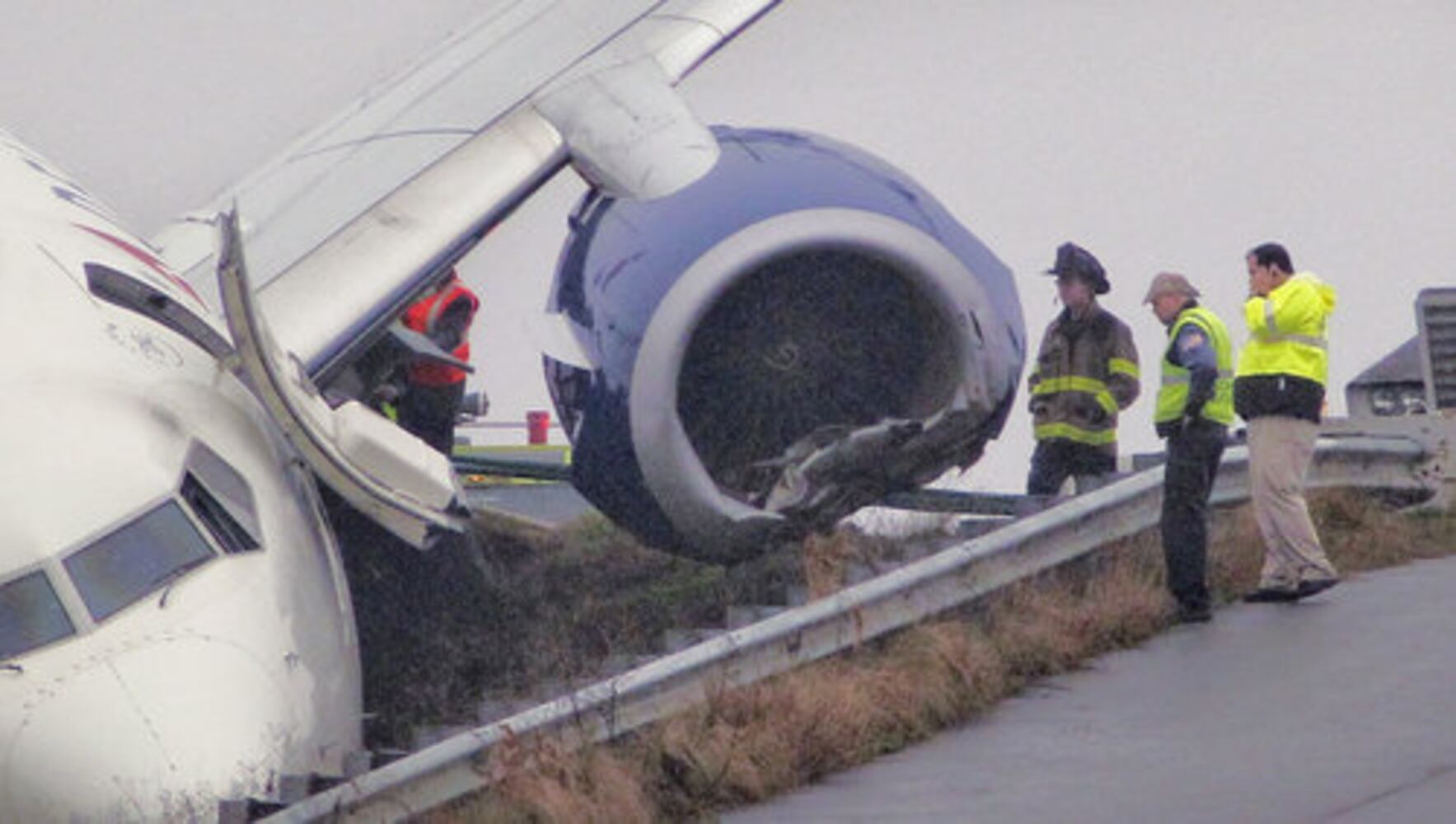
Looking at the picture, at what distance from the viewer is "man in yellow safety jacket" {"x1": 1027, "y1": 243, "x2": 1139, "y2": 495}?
16062mm

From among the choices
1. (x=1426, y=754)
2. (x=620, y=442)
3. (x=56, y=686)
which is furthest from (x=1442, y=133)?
(x=56, y=686)

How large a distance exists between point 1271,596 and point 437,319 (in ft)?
15.2

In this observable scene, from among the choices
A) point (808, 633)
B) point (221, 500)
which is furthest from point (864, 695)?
point (221, 500)

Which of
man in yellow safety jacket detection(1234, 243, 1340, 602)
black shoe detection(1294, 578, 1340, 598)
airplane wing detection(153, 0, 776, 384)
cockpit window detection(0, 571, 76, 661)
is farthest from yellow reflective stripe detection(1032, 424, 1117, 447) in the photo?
cockpit window detection(0, 571, 76, 661)

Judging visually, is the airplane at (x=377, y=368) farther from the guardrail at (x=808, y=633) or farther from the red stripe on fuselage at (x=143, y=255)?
the guardrail at (x=808, y=633)

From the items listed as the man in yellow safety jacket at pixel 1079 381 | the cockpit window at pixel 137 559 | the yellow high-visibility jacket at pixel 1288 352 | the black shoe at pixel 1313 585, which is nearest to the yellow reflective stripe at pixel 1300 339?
the yellow high-visibility jacket at pixel 1288 352

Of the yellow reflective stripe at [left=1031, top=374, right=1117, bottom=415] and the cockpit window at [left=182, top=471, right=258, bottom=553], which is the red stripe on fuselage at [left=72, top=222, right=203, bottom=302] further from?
the yellow reflective stripe at [left=1031, top=374, right=1117, bottom=415]

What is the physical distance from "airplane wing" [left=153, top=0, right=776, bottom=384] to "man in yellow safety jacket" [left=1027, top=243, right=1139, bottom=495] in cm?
209

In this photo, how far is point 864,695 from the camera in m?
12.4

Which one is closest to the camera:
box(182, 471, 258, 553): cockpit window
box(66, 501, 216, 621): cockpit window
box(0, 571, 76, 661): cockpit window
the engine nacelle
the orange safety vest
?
box(0, 571, 76, 661): cockpit window

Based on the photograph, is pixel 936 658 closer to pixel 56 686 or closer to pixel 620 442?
pixel 620 442

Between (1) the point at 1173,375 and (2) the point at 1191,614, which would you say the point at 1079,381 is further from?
(2) the point at 1191,614

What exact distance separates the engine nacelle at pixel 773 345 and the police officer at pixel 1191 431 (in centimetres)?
69

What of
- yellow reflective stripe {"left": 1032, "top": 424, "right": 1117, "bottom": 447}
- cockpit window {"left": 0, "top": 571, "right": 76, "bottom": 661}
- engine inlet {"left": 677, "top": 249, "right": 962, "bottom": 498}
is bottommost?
cockpit window {"left": 0, "top": 571, "right": 76, "bottom": 661}
